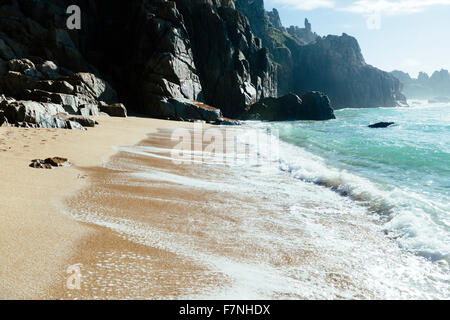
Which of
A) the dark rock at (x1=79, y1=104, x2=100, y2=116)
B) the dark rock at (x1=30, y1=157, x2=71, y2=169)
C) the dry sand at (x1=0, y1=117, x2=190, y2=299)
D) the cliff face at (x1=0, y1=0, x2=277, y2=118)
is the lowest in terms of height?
the dry sand at (x1=0, y1=117, x2=190, y2=299)

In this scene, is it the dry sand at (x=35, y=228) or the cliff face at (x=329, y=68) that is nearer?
the dry sand at (x=35, y=228)

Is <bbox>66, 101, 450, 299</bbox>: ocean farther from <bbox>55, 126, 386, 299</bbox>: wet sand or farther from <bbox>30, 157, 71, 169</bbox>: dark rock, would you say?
<bbox>30, 157, 71, 169</bbox>: dark rock

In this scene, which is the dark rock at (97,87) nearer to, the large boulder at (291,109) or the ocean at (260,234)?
the large boulder at (291,109)

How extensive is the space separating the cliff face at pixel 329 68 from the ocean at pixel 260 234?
10986 centimetres

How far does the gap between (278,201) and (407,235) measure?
109 inches

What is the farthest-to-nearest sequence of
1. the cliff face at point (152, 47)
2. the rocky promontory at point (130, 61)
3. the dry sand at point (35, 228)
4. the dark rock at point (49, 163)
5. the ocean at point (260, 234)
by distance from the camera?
1. the cliff face at point (152, 47)
2. the rocky promontory at point (130, 61)
3. the dark rock at point (49, 163)
4. the ocean at point (260, 234)
5. the dry sand at point (35, 228)

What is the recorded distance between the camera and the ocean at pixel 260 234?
143 inches

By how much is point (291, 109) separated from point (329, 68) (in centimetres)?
7969

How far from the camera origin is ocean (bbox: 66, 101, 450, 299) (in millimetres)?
3621

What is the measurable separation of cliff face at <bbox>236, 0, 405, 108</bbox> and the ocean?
360ft

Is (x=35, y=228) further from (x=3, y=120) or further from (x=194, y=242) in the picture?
(x=3, y=120)

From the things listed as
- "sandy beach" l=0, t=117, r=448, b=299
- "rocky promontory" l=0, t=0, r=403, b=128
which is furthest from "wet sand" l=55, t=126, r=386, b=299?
"rocky promontory" l=0, t=0, r=403, b=128

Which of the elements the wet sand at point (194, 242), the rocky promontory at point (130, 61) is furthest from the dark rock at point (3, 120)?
the wet sand at point (194, 242)

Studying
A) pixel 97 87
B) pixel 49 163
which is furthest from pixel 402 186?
pixel 97 87
